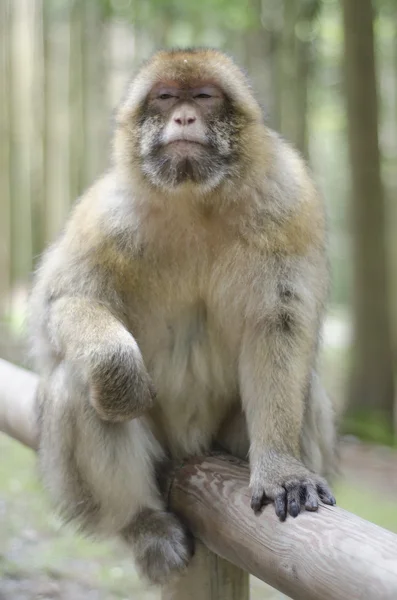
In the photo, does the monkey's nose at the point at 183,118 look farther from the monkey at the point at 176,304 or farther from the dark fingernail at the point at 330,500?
the dark fingernail at the point at 330,500

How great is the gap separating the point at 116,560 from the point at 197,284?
1819 mm

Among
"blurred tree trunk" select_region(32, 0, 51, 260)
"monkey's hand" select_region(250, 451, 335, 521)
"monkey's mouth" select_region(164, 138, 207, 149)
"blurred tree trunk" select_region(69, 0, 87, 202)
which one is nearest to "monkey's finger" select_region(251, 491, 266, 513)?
"monkey's hand" select_region(250, 451, 335, 521)

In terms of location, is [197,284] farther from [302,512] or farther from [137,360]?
[302,512]

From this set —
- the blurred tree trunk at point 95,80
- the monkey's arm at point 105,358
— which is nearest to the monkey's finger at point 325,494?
the monkey's arm at point 105,358

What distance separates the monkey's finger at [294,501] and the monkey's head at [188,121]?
961 millimetres

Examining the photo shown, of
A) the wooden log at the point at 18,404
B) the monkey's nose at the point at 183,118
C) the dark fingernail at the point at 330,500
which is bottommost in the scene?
the dark fingernail at the point at 330,500

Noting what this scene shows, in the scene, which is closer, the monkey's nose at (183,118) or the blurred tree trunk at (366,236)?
the monkey's nose at (183,118)

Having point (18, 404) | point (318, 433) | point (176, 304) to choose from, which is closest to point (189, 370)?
point (176, 304)

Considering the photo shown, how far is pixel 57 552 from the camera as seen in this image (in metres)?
4.47

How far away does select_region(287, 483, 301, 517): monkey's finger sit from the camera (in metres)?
2.37

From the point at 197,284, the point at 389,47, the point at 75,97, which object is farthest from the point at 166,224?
the point at 75,97

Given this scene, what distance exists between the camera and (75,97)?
1457 cm

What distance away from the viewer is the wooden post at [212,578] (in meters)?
2.80

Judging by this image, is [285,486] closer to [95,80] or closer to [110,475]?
[110,475]
